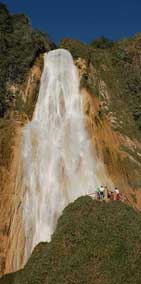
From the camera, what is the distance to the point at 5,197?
21656 mm

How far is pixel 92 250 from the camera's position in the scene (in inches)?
555

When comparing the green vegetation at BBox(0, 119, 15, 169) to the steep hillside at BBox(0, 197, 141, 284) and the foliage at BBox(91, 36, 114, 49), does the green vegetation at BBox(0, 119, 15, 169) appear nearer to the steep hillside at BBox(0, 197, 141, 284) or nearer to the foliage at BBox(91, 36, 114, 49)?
the steep hillside at BBox(0, 197, 141, 284)

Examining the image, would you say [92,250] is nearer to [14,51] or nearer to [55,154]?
[55,154]

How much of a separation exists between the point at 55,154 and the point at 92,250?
1061 centimetres

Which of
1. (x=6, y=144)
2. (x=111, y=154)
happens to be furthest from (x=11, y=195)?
(x=111, y=154)

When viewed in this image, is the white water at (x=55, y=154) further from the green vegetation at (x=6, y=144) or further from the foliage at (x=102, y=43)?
the foliage at (x=102, y=43)

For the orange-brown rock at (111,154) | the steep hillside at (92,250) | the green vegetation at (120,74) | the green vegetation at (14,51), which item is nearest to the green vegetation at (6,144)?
the orange-brown rock at (111,154)

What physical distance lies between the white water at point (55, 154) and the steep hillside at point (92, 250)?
6148 mm

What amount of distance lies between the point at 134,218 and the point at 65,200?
25.5 feet

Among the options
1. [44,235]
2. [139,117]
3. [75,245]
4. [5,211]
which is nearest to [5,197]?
[5,211]

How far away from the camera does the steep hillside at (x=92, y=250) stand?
44.3 ft

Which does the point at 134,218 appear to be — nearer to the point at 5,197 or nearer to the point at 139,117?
the point at 5,197

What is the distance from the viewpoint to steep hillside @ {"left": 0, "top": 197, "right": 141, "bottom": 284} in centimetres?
1349

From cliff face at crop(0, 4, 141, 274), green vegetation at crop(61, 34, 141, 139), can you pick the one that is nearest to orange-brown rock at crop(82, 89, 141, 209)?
cliff face at crop(0, 4, 141, 274)
